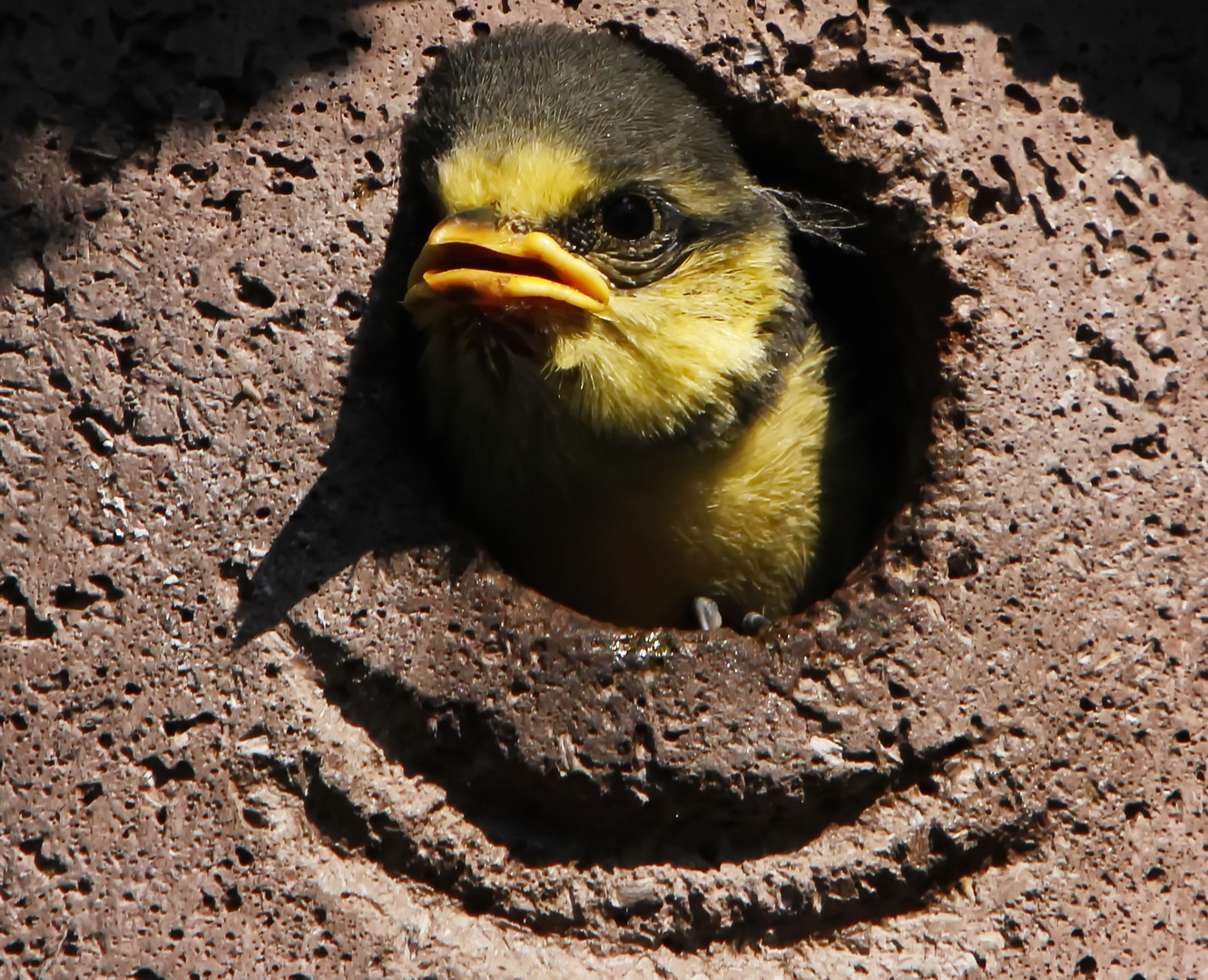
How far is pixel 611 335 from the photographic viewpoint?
119 inches

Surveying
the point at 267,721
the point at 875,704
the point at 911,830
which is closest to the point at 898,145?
the point at 875,704

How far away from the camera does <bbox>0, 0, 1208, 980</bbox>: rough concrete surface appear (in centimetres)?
262

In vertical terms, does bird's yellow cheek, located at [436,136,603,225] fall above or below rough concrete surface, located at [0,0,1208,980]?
Answer: above

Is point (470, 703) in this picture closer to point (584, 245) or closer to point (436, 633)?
point (436, 633)

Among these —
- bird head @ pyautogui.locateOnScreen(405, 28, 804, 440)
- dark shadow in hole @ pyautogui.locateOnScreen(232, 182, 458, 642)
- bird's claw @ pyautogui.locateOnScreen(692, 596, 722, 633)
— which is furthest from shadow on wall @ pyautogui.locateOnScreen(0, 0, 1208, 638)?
bird's claw @ pyautogui.locateOnScreen(692, 596, 722, 633)

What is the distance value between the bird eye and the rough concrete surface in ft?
1.58

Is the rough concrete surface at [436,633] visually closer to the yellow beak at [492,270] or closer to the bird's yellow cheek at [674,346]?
the yellow beak at [492,270]

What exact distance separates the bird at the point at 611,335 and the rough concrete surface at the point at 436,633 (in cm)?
20

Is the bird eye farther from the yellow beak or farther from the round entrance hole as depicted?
the round entrance hole

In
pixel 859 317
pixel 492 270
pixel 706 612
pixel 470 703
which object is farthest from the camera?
pixel 859 317

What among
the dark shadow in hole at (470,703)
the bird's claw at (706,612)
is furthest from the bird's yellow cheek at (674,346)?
the bird's claw at (706,612)

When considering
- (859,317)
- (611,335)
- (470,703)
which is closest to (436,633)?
(470,703)

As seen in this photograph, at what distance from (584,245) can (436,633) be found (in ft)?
3.08

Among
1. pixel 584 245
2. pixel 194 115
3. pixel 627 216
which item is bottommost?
pixel 194 115
